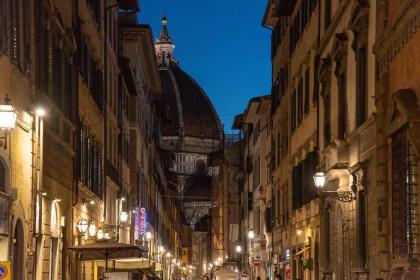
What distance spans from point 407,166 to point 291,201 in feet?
79.6

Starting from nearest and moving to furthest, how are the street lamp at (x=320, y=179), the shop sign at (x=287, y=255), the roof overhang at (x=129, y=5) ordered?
the street lamp at (x=320, y=179) < the shop sign at (x=287, y=255) < the roof overhang at (x=129, y=5)

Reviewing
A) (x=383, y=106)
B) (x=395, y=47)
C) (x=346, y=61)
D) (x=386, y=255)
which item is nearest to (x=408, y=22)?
(x=395, y=47)

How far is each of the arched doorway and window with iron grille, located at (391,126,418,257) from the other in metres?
6.82

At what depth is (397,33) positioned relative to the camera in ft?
58.2

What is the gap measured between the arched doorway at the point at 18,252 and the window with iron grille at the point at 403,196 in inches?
269

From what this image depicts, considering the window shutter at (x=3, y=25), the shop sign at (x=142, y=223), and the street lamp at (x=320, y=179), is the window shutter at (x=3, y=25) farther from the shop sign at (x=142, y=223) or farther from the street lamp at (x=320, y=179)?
the shop sign at (x=142, y=223)

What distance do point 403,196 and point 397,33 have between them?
2.68 m

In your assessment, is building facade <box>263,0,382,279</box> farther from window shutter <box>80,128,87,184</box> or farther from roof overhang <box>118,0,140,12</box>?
roof overhang <box>118,0,140,12</box>

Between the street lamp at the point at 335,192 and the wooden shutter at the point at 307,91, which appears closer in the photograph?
the street lamp at the point at 335,192

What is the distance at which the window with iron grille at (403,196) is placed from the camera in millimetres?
16844

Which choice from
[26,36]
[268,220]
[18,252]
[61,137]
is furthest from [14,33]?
[268,220]

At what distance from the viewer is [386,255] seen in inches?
754

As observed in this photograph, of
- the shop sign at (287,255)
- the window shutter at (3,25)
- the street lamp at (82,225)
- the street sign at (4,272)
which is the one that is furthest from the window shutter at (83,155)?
the street sign at (4,272)

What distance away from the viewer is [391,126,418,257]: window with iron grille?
16844mm
